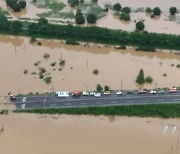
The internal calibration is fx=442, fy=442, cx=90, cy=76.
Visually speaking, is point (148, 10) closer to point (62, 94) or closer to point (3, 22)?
point (3, 22)

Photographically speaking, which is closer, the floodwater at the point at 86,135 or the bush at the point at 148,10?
the floodwater at the point at 86,135

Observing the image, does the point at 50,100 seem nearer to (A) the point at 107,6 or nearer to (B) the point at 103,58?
(B) the point at 103,58

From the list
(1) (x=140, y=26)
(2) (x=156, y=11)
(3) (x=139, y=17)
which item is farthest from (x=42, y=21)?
(2) (x=156, y=11)

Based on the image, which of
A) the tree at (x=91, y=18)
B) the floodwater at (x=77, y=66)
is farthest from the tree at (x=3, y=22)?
the tree at (x=91, y=18)

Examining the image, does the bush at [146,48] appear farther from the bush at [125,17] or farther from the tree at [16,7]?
the tree at [16,7]

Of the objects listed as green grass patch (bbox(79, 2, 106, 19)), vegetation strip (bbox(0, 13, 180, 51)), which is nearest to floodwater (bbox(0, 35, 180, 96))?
vegetation strip (bbox(0, 13, 180, 51))

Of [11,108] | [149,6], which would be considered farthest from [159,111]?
[149,6]
